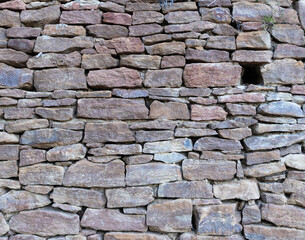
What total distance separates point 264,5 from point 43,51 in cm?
177

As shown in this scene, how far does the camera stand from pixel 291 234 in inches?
66.5

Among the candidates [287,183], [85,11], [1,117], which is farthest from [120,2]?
[287,183]

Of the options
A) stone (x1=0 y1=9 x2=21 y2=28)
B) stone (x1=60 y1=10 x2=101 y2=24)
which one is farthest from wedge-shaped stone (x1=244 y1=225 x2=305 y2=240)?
stone (x1=0 y1=9 x2=21 y2=28)

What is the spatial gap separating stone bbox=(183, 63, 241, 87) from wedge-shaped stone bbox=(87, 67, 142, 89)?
1.23ft

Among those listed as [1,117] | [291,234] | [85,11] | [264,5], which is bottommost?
[291,234]

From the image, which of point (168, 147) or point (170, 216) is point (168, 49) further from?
point (170, 216)

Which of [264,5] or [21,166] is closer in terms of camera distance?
[21,166]

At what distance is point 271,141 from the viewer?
1737mm

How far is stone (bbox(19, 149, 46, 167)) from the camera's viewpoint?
1.71 meters

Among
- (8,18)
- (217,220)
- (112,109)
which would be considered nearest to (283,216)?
(217,220)

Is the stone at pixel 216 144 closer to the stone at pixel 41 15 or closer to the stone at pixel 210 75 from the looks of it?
the stone at pixel 210 75

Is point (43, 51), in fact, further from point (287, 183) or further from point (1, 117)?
point (287, 183)

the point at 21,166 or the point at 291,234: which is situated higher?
the point at 21,166

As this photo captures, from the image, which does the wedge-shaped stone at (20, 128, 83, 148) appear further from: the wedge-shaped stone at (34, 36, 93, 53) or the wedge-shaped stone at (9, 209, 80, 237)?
the wedge-shaped stone at (34, 36, 93, 53)
